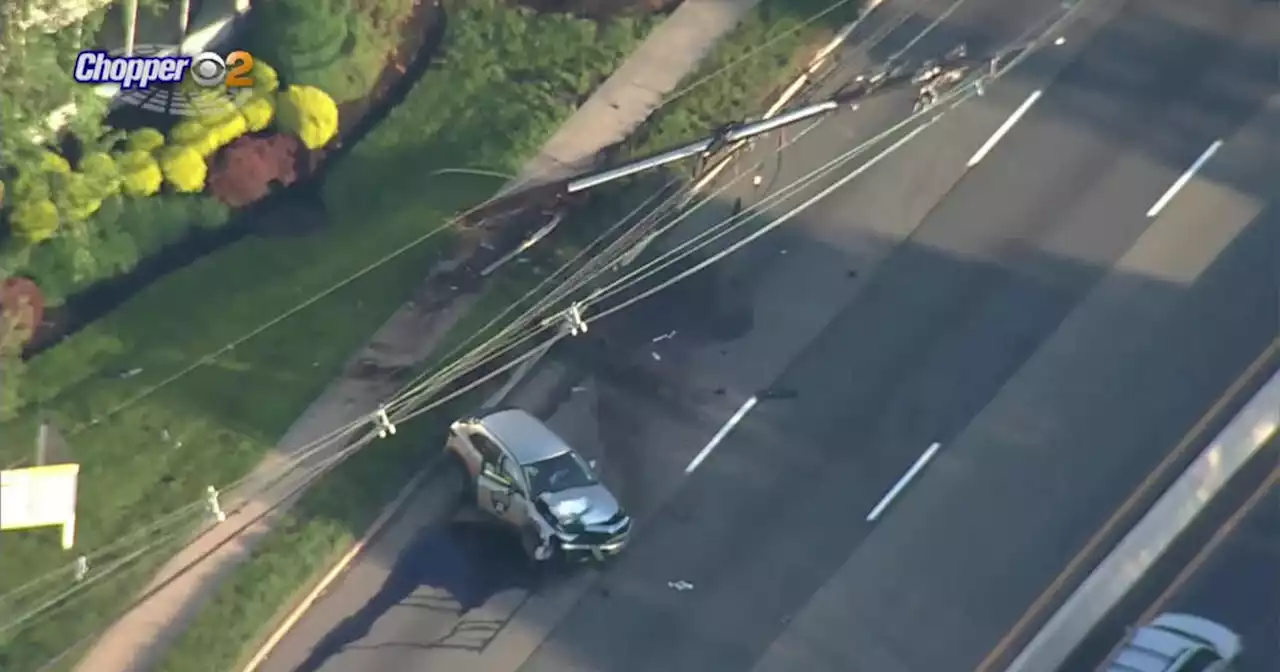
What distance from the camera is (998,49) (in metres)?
38.3

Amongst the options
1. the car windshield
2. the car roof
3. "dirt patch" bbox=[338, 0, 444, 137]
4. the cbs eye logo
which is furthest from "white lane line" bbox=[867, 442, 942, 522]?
the cbs eye logo

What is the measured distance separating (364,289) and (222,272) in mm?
2739

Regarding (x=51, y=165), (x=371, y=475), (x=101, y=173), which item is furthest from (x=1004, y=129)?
(x=51, y=165)

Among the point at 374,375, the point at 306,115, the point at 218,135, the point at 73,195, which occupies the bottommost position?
the point at 374,375

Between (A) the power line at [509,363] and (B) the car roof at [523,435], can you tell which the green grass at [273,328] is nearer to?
(A) the power line at [509,363]

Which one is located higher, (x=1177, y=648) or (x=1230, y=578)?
(x=1230, y=578)

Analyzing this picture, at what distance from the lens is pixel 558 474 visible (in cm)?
3078

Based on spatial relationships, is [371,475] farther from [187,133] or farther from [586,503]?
[187,133]

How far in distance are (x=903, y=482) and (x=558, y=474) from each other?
571cm

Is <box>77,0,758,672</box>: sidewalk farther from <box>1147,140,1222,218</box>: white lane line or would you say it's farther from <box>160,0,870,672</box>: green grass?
<box>1147,140,1222,218</box>: white lane line

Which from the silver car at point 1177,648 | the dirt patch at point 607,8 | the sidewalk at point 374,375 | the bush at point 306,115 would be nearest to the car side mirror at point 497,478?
the sidewalk at point 374,375

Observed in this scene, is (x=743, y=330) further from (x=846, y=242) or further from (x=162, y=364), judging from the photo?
(x=162, y=364)

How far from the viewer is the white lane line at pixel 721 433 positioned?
32094 millimetres

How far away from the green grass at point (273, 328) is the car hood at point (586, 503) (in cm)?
315
